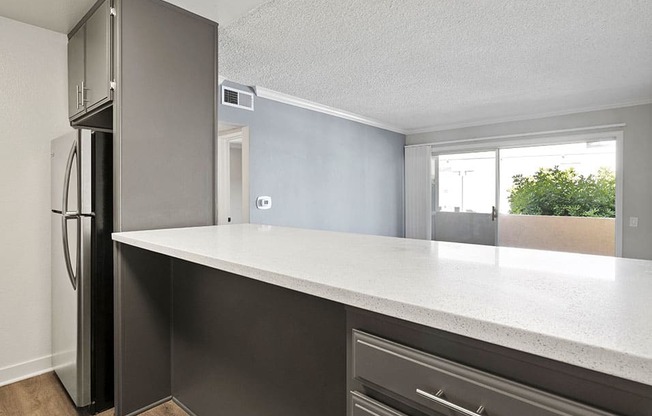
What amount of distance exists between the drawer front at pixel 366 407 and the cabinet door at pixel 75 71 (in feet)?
7.68

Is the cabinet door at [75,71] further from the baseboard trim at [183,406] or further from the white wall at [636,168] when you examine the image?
the white wall at [636,168]

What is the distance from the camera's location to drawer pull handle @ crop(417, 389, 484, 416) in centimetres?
64

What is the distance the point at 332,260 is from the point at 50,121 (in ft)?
8.16

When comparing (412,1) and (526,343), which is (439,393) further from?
(412,1)

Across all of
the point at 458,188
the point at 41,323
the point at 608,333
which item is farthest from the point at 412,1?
the point at 458,188

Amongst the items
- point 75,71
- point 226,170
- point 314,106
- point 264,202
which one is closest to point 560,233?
point 314,106

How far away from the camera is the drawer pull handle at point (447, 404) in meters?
0.64

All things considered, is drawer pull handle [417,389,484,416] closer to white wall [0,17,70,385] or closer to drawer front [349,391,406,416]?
drawer front [349,391,406,416]

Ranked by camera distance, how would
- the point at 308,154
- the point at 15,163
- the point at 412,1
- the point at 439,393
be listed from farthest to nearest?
1. the point at 308,154
2. the point at 15,163
3. the point at 412,1
4. the point at 439,393

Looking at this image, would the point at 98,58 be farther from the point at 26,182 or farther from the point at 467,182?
the point at 467,182

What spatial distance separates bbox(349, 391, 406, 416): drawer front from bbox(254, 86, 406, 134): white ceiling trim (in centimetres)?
336

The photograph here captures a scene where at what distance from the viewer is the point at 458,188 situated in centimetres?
566

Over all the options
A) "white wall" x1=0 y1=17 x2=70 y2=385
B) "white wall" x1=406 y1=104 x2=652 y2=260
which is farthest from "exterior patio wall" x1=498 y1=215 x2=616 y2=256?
"white wall" x1=0 y1=17 x2=70 y2=385

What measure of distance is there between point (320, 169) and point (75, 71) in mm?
2612
